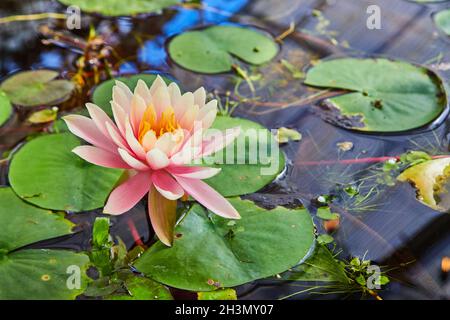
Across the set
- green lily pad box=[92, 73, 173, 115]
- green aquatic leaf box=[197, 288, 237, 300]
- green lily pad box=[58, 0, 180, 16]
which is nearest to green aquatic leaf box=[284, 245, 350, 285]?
green aquatic leaf box=[197, 288, 237, 300]

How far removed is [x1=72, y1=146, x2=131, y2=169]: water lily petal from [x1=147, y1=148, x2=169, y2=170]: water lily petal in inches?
3.4

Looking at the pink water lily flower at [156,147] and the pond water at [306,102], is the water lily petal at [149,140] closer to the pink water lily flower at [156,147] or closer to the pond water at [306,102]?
the pink water lily flower at [156,147]

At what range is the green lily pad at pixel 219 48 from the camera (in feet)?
7.59

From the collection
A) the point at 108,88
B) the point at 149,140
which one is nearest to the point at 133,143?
the point at 149,140

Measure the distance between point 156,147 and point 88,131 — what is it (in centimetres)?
23

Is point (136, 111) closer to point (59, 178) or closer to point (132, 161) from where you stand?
point (132, 161)

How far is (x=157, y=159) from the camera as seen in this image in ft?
4.70

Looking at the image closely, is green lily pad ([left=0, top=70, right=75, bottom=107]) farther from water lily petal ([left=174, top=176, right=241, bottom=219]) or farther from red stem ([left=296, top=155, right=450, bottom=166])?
red stem ([left=296, top=155, right=450, bottom=166])

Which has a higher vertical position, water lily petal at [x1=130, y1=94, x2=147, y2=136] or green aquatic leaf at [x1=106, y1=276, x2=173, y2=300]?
water lily petal at [x1=130, y1=94, x2=147, y2=136]

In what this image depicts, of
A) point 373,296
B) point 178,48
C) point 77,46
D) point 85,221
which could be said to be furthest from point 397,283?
point 77,46

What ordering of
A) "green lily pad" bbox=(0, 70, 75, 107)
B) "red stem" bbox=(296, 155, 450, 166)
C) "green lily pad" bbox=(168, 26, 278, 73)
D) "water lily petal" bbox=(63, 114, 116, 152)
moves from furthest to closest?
"green lily pad" bbox=(168, 26, 278, 73) < "green lily pad" bbox=(0, 70, 75, 107) < "red stem" bbox=(296, 155, 450, 166) < "water lily petal" bbox=(63, 114, 116, 152)

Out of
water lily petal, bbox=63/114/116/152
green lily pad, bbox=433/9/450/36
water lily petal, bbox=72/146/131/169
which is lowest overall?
water lily petal, bbox=72/146/131/169

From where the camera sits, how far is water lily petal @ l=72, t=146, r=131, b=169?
1479 millimetres

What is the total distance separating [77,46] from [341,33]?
122 centimetres
